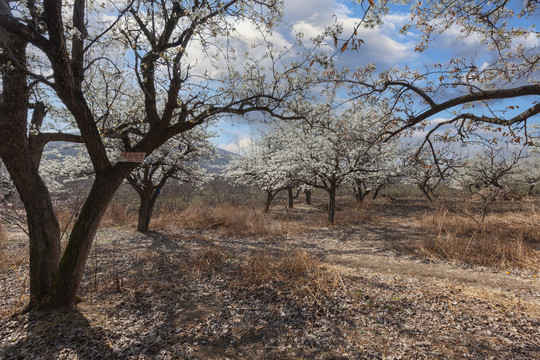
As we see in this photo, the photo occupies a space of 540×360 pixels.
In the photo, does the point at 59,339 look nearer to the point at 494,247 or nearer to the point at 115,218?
the point at 494,247

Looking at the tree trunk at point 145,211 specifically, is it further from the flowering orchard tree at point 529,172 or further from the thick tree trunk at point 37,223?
the flowering orchard tree at point 529,172

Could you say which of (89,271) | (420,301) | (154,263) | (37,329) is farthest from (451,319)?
(89,271)

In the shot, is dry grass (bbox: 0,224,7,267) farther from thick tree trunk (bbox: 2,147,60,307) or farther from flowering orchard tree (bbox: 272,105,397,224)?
flowering orchard tree (bbox: 272,105,397,224)

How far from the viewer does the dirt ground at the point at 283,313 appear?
3.03m

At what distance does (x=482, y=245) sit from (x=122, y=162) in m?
8.49

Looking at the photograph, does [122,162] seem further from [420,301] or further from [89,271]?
[420,301]

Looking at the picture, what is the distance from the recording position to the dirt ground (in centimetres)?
303

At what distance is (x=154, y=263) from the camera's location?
6438mm

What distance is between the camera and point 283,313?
12.6 ft

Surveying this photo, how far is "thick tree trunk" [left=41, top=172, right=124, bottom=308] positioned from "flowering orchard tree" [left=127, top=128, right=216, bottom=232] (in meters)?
6.16

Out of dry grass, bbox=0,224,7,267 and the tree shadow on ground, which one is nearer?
the tree shadow on ground

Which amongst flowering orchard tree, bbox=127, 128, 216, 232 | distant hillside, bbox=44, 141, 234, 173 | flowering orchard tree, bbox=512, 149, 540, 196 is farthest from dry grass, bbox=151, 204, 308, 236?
flowering orchard tree, bbox=512, 149, 540, 196

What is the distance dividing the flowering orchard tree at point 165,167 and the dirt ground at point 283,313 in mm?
4544

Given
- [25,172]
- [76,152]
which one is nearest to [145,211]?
[25,172]
